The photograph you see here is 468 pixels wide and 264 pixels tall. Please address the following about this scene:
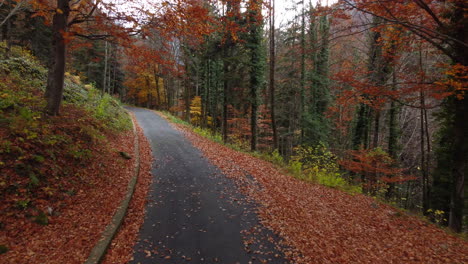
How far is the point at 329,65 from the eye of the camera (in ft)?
60.1

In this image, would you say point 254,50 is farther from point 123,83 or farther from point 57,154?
point 123,83

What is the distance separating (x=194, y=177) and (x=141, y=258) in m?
4.31

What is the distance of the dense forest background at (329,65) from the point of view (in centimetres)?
641

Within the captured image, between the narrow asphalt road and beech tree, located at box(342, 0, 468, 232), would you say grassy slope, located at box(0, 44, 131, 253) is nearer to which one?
the narrow asphalt road

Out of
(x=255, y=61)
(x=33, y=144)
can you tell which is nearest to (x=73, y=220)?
(x=33, y=144)

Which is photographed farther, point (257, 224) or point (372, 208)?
point (372, 208)

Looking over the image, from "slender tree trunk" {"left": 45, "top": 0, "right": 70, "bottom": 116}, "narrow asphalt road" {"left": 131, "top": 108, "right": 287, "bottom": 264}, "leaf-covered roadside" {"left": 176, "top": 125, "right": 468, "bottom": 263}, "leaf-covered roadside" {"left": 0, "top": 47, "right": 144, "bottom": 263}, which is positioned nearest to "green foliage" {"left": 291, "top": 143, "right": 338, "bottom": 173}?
"leaf-covered roadside" {"left": 176, "top": 125, "right": 468, "bottom": 263}

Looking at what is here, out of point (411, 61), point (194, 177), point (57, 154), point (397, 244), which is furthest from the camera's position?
point (411, 61)

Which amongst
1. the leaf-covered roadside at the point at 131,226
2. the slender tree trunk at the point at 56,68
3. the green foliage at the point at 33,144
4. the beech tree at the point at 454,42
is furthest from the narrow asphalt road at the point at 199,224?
the beech tree at the point at 454,42

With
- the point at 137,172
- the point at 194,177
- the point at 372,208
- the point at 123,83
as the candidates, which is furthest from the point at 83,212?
the point at 123,83

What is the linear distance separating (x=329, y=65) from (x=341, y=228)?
15476mm

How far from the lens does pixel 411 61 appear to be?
12.6 meters

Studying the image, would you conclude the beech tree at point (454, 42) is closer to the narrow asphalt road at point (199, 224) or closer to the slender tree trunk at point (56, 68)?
the narrow asphalt road at point (199, 224)

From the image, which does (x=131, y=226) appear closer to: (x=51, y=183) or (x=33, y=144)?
(x=51, y=183)
